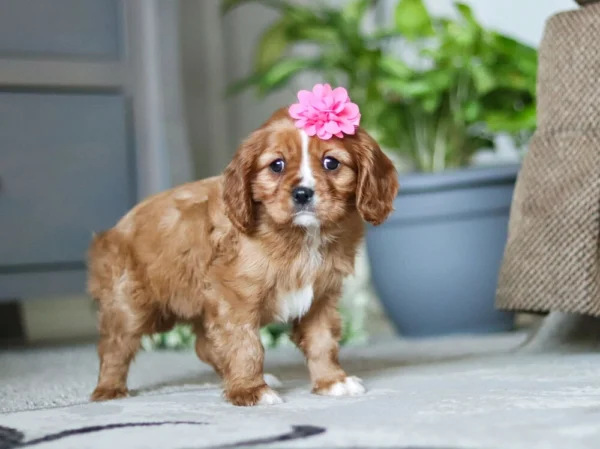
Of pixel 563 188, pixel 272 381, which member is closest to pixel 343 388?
pixel 272 381

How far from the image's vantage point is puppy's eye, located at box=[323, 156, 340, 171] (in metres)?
1.62

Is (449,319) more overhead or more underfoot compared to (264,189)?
more underfoot

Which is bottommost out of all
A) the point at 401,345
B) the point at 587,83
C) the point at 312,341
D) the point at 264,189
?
the point at 401,345

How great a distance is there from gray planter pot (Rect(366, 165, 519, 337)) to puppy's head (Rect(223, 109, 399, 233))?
3.86ft

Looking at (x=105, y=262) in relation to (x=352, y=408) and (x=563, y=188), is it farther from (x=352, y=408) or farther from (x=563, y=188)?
(x=563, y=188)

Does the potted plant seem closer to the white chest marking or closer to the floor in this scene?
the floor

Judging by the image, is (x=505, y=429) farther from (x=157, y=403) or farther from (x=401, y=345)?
(x=401, y=345)

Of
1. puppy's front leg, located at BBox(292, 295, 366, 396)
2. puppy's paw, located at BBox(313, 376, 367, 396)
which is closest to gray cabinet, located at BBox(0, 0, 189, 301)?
puppy's front leg, located at BBox(292, 295, 366, 396)

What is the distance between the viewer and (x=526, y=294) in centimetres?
204

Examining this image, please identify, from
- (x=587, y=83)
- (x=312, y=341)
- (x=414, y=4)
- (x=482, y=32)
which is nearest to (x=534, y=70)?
(x=482, y=32)

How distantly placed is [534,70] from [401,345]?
967 millimetres

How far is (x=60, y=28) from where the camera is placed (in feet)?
8.81

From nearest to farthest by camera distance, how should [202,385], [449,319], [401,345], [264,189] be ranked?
[264,189] < [202,385] < [401,345] < [449,319]

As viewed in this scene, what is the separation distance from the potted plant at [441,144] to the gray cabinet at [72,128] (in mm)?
468
